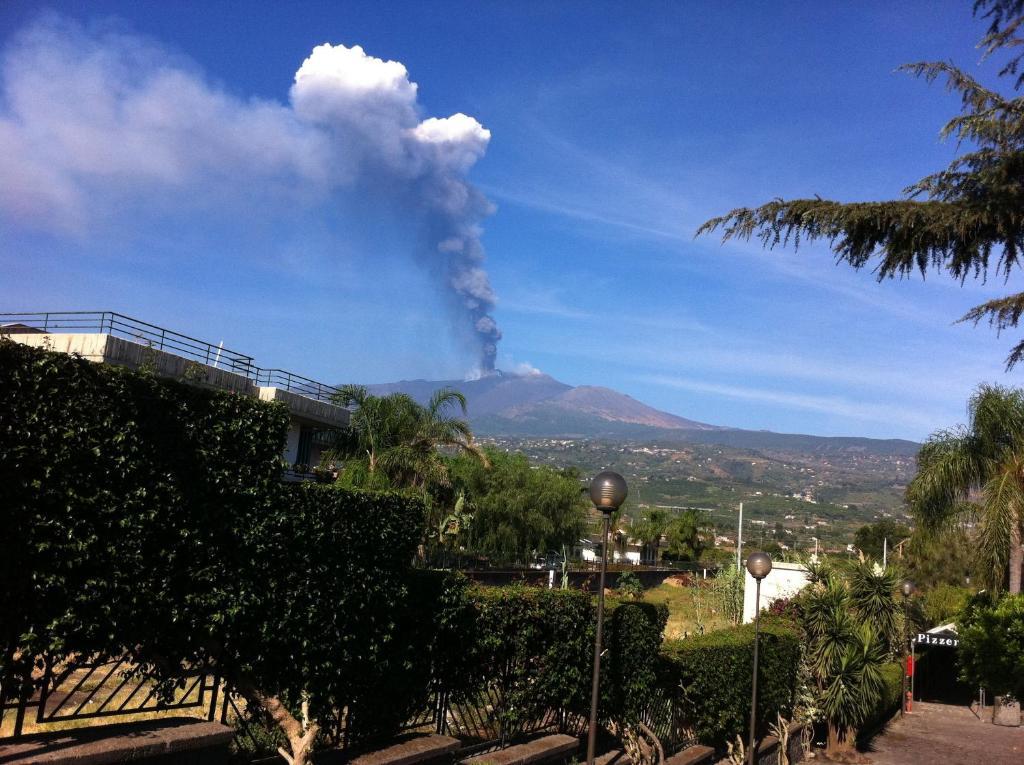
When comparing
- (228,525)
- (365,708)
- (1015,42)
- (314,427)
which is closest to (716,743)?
(365,708)

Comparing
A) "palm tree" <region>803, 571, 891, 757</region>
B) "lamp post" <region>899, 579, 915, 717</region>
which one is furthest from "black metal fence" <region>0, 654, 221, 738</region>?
"lamp post" <region>899, 579, 915, 717</region>

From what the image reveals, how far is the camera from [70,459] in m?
4.98

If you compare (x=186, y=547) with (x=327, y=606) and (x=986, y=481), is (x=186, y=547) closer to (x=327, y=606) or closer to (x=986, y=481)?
(x=327, y=606)

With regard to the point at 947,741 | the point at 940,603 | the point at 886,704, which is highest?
the point at 940,603

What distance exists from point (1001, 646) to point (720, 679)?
4.24 meters

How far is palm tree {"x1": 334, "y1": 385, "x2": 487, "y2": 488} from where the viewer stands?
30906 mm

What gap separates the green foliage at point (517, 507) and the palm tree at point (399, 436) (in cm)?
1541

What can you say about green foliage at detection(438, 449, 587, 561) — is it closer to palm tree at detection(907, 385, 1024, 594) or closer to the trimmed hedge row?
palm tree at detection(907, 385, 1024, 594)

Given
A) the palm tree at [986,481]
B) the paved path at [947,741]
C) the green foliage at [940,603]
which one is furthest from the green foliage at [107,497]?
the green foliage at [940,603]

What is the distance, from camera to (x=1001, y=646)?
11.7 metres

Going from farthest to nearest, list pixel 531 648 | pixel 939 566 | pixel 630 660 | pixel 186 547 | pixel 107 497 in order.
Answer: pixel 939 566 → pixel 630 660 → pixel 531 648 → pixel 186 547 → pixel 107 497

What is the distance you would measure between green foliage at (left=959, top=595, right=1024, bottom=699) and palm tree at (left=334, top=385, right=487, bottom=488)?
21606mm

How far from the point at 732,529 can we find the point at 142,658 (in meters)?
153

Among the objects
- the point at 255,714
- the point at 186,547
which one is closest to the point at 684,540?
the point at 255,714
